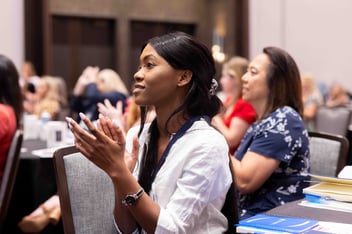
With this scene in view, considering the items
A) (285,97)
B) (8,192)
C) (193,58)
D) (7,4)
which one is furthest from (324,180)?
(7,4)

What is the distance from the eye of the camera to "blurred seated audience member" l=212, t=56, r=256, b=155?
135 inches

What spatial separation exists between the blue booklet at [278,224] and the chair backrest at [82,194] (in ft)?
1.89

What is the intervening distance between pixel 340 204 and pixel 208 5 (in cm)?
1181

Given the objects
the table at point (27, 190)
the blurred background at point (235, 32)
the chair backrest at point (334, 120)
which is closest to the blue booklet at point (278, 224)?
the table at point (27, 190)

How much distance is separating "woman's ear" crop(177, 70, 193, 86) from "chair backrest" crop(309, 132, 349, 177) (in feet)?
3.82

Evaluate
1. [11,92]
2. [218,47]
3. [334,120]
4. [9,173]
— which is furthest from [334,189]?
[218,47]

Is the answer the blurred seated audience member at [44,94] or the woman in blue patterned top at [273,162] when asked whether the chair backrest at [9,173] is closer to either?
the woman in blue patterned top at [273,162]

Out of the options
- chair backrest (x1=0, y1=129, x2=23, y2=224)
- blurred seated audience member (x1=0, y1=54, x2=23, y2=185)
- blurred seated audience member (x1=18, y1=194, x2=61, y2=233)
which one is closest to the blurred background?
blurred seated audience member (x1=0, y1=54, x2=23, y2=185)

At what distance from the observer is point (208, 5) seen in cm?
1330

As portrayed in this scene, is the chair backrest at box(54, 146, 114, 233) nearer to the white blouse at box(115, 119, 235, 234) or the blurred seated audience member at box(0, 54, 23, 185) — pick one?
the white blouse at box(115, 119, 235, 234)

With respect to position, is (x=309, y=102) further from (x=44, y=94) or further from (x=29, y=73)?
(x=29, y=73)

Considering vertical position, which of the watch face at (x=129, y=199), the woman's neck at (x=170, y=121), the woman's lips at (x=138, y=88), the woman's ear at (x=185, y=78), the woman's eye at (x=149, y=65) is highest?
the woman's eye at (x=149, y=65)

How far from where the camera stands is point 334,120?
507 cm

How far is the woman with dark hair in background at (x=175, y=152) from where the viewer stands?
1.65 metres
